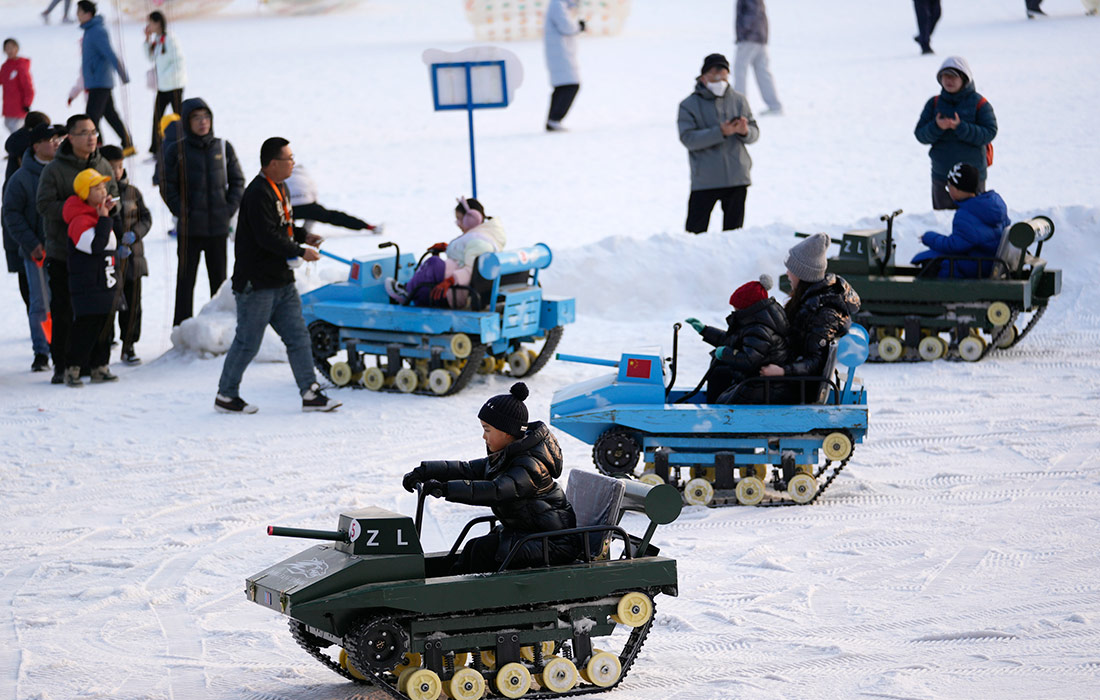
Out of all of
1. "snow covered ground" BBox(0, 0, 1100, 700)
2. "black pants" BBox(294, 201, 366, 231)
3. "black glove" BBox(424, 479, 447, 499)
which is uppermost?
"black pants" BBox(294, 201, 366, 231)

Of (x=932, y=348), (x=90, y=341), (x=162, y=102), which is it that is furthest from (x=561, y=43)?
(x=90, y=341)

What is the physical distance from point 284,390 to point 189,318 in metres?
1.73

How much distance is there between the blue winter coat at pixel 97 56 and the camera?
1576cm

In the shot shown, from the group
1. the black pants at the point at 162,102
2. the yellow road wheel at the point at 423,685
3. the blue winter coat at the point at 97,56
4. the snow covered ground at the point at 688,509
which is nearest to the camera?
the yellow road wheel at the point at 423,685

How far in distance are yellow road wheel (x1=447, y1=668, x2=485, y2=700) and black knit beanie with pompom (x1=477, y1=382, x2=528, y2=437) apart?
77cm

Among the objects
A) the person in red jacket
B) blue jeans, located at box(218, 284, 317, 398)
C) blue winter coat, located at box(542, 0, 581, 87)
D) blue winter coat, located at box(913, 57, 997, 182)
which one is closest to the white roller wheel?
blue jeans, located at box(218, 284, 317, 398)

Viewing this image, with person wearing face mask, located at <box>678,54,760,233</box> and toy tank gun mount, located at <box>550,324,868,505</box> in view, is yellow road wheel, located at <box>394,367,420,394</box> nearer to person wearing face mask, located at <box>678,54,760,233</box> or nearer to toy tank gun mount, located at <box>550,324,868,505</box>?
toy tank gun mount, located at <box>550,324,868,505</box>

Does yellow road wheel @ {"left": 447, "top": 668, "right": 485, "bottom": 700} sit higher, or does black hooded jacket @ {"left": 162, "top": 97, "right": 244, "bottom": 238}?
black hooded jacket @ {"left": 162, "top": 97, "right": 244, "bottom": 238}

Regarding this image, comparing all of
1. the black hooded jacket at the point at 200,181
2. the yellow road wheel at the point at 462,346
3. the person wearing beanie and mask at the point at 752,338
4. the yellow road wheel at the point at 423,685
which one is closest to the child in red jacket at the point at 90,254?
the black hooded jacket at the point at 200,181

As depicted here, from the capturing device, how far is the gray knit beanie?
6.84 meters

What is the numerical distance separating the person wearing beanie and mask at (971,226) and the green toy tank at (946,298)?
5 centimetres

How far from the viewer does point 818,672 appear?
477cm

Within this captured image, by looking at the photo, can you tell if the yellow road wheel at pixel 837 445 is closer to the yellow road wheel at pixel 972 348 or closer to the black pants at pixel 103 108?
the yellow road wheel at pixel 972 348

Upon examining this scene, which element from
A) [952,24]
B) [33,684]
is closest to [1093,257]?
[33,684]
